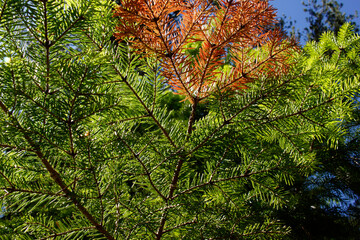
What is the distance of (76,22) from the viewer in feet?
1.78

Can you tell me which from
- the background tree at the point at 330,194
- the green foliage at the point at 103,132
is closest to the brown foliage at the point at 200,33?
the green foliage at the point at 103,132

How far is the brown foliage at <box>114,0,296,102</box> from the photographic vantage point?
0.60 m

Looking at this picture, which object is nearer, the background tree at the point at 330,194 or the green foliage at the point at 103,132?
the green foliage at the point at 103,132

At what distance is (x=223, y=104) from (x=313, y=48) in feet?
5.67

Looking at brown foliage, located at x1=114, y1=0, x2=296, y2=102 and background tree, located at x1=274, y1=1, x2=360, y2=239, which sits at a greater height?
brown foliage, located at x1=114, y1=0, x2=296, y2=102

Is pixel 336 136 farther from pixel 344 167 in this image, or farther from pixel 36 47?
pixel 344 167

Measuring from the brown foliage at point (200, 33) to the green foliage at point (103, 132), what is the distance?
0.19 ft

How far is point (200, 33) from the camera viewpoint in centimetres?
70

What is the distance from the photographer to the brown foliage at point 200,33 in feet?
1.98

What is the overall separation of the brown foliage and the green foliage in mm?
58

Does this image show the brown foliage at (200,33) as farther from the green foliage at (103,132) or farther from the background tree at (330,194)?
the background tree at (330,194)

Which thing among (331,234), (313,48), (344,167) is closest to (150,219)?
(344,167)

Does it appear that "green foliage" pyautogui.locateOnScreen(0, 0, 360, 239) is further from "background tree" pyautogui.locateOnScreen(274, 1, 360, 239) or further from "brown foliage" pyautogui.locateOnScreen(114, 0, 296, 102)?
"background tree" pyautogui.locateOnScreen(274, 1, 360, 239)

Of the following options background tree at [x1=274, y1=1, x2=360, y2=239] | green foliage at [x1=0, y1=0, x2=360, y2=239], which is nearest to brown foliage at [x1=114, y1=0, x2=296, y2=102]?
green foliage at [x1=0, y1=0, x2=360, y2=239]
